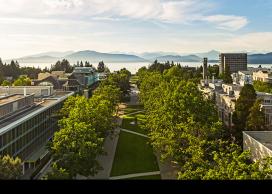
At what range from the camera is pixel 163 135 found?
40.4ft

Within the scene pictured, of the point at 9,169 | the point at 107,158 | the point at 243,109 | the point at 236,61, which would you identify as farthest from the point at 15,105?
the point at 236,61

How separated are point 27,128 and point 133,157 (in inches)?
170

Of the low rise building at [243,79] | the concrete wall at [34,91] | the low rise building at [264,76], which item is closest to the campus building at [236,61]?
the low rise building at [243,79]

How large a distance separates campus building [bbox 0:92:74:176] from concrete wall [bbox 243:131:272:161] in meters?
7.74

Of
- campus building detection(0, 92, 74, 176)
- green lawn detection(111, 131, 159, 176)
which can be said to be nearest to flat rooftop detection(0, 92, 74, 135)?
campus building detection(0, 92, 74, 176)

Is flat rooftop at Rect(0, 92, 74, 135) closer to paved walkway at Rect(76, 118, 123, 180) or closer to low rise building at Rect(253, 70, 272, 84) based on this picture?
paved walkway at Rect(76, 118, 123, 180)

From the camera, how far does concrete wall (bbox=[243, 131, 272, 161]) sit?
38.4 ft

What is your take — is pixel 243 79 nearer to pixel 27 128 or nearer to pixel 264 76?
pixel 264 76
